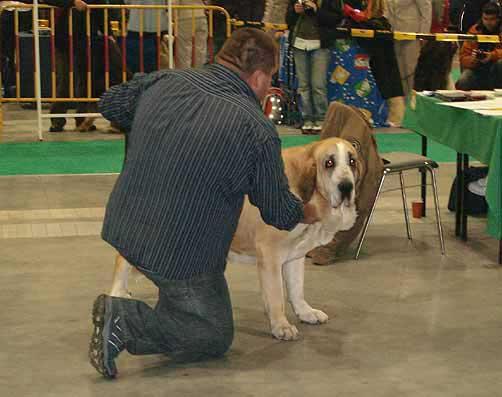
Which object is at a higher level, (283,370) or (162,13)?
(162,13)

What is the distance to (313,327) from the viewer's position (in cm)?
530

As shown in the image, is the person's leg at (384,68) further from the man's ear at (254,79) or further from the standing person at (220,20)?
the man's ear at (254,79)

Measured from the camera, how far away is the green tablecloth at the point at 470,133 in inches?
241

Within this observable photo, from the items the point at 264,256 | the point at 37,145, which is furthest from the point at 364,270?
the point at 37,145

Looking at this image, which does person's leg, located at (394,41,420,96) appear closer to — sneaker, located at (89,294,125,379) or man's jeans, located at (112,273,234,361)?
man's jeans, located at (112,273,234,361)

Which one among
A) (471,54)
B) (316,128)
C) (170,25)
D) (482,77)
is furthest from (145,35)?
(482,77)

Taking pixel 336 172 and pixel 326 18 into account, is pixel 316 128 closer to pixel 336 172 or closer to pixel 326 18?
pixel 326 18

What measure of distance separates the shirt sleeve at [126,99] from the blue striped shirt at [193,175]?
0.11 m

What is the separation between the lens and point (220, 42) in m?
13.0

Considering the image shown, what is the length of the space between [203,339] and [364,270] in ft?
6.60

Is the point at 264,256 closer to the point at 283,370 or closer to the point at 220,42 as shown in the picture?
the point at 283,370

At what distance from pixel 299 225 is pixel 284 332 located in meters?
0.51

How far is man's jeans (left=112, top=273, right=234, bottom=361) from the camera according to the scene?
4.50 meters

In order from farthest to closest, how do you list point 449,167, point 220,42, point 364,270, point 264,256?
point 220,42 → point 449,167 → point 364,270 → point 264,256
